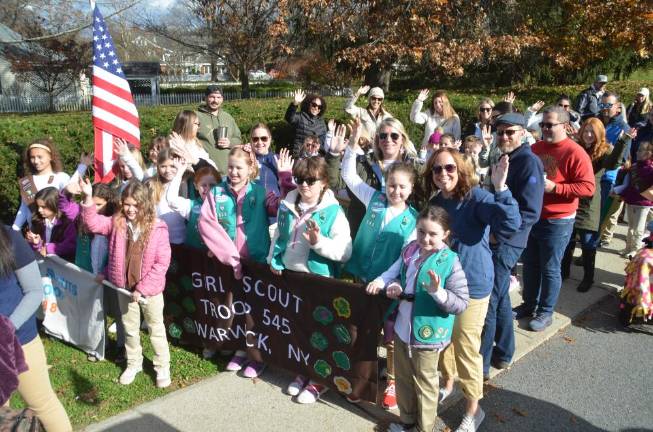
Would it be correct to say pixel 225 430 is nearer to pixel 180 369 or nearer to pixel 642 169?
pixel 180 369

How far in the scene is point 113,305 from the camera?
15.1 ft

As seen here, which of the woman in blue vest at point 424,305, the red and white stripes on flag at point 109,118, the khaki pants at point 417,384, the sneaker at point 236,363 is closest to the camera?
the woman in blue vest at point 424,305

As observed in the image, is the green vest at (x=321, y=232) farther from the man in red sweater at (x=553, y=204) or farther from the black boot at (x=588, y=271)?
the black boot at (x=588, y=271)

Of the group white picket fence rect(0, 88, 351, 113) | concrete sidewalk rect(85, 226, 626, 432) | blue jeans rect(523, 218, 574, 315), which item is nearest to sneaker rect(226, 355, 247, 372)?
concrete sidewalk rect(85, 226, 626, 432)

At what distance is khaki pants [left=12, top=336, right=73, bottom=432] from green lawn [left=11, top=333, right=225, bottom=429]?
26.7 inches

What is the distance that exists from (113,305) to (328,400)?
205 cm

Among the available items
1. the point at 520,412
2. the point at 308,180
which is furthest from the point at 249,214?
the point at 520,412

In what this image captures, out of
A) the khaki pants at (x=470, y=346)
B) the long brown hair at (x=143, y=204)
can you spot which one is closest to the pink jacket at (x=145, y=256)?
the long brown hair at (x=143, y=204)

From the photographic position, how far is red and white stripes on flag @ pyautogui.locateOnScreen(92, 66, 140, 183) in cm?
581

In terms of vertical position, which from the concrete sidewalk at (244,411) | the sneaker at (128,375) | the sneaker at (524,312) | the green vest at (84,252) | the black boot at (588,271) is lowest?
the concrete sidewalk at (244,411)

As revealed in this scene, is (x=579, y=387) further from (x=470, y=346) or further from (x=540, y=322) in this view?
(x=470, y=346)

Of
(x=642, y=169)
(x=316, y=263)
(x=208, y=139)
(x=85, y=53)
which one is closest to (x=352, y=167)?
(x=316, y=263)

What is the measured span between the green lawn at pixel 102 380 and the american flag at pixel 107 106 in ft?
6.67

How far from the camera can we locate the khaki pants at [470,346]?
11.5 ft
